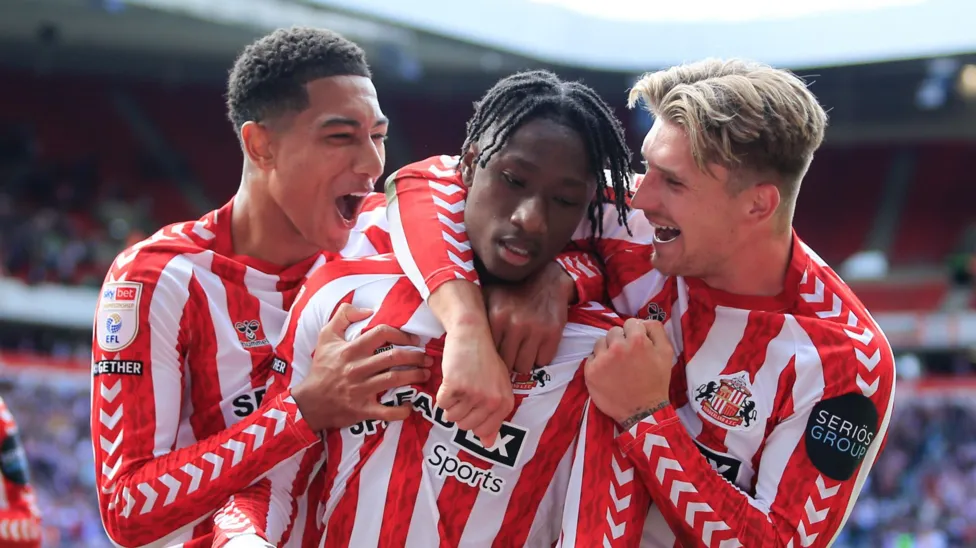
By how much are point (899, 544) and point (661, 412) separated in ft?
35.6

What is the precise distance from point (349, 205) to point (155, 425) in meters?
0.95

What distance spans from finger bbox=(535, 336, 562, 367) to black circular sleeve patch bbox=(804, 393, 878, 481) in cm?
60

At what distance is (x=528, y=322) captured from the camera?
201 centimetres

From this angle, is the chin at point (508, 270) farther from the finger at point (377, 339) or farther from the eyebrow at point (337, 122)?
the eyebrow at point (337, 122)

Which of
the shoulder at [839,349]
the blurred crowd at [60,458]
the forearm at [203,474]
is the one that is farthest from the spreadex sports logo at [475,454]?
the blurred crowd at [60,458]

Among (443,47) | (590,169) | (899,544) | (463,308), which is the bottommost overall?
(899,544)

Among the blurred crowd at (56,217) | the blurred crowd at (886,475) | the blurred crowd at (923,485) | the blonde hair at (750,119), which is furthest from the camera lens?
the blurred crowd at (56,217)

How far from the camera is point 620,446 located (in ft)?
6.59

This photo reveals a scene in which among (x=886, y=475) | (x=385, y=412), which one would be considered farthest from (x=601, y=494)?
(x=886, y=475)

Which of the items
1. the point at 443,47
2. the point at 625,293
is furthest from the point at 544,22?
the point at 625,293

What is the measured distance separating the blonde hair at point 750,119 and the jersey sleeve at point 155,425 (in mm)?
1151

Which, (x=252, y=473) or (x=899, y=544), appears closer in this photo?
(x=252, y=473)

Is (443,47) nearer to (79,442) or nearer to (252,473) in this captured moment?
(79,442)

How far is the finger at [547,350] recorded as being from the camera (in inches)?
79.4
